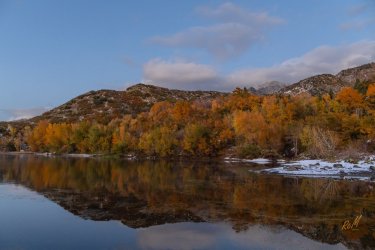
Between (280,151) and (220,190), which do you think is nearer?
(220,190)

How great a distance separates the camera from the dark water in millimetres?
15961

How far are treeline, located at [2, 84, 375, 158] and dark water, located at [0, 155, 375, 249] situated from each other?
31817 mm

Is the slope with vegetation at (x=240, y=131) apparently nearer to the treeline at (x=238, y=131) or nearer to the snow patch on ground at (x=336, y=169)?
the treeline at (x=238, y=131)

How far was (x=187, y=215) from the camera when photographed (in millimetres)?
21391

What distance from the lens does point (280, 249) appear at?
48.8ft

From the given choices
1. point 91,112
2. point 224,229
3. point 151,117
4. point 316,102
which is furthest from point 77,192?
point 91,112

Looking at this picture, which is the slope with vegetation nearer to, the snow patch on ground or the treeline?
the treeline

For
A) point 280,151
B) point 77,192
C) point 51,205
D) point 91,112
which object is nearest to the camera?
point 51,205

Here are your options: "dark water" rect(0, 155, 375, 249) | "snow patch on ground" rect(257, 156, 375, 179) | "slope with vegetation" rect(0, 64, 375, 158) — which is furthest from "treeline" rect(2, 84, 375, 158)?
"dark water" rect(0, 155, 375, 249)

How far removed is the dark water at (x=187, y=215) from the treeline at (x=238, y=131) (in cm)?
3182

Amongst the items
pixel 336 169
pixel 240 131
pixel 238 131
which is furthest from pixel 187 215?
pixel 238 131

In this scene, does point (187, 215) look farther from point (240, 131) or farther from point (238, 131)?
point (238, 131)

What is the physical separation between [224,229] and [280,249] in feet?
12.1

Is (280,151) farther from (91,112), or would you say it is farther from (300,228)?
(91,112)
